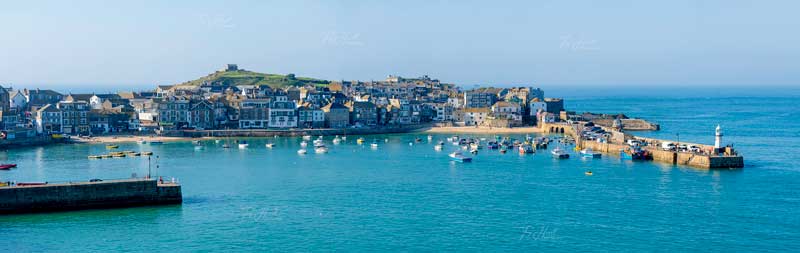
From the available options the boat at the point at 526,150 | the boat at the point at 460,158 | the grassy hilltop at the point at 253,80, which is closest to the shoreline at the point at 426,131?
the boat at the point at 526,150

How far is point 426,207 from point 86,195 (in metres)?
14.4

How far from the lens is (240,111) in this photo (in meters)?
79.6

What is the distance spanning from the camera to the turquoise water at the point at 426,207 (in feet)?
95.7

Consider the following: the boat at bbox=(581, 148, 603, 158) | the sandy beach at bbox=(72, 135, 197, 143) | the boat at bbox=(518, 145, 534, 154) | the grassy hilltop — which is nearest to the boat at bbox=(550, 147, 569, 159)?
the boat at bbox=(581, 148, 603, 158)

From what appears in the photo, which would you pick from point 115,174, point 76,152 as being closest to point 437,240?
point 115,174

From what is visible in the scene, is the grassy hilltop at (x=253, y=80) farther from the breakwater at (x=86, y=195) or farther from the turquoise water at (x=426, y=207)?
the breakwater at (x=86, y=195)

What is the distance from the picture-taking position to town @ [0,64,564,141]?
72.3m

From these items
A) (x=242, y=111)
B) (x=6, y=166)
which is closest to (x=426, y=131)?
(x=242, y=111)

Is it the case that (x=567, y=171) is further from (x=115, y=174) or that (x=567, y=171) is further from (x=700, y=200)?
(x=115, y=174)

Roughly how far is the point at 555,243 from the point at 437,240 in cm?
422

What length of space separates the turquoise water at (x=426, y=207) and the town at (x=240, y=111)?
50.8ft

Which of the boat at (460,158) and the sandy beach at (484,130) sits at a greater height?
the sandy beach at (484,130)

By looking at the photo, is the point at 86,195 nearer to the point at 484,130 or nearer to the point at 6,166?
the point at 6,166

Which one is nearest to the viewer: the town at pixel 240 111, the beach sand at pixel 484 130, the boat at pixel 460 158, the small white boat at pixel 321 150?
the boat at pixel 460 158
